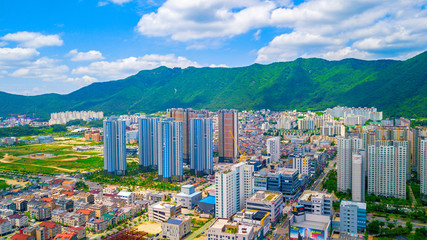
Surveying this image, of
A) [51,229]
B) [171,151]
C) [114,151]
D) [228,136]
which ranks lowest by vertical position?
→ [51,229]

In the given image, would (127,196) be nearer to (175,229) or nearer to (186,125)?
(175,229)

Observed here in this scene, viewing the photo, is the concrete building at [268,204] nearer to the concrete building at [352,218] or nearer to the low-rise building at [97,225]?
the concrete building at [352,218]

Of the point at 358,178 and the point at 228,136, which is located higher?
the point at 228,136

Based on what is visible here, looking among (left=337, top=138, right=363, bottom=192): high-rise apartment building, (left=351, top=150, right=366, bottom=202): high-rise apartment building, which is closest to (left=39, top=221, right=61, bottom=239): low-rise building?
(left=351, top=150, right=366, bottom=202): high-rise apartment building

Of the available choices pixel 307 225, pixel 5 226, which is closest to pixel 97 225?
pixel 5 226

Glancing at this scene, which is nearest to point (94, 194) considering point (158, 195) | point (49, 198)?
point (49, 198)

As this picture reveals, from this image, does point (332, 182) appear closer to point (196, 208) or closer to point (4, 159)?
point (196, 208)

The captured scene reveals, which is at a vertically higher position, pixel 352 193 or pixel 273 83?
pixel 273 83
